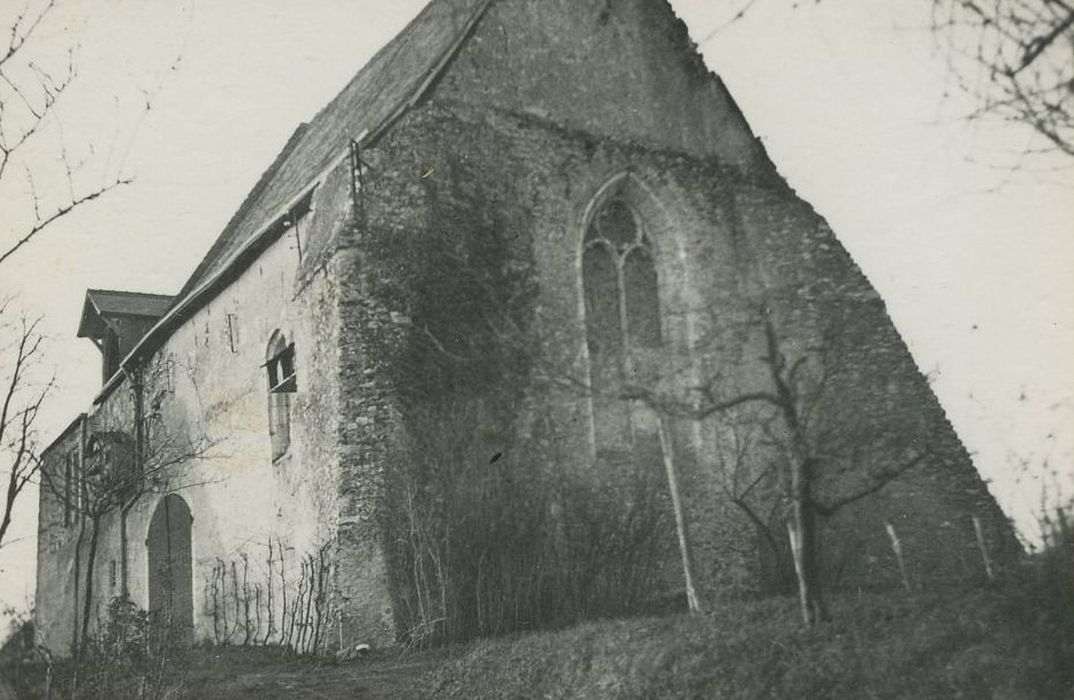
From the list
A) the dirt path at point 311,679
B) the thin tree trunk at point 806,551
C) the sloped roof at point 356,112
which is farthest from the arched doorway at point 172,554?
the thin tree trunk at point 806,551

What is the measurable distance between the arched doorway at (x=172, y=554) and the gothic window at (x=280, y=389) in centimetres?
470

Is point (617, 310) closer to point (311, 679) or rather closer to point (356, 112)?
Result: point (356, 112)

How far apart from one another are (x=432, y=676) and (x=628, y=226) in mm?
7406

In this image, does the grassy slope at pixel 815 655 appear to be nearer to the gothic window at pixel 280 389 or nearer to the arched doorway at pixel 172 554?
the gothic window at pixel 280 389

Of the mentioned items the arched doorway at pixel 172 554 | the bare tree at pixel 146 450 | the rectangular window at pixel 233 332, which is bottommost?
the arched doorway at pixel 172 554

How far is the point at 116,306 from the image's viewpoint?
23.0m

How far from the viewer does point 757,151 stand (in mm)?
15609

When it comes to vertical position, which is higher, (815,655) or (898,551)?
(898,551)

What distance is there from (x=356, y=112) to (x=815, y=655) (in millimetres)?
12684

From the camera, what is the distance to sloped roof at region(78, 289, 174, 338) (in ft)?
75.2

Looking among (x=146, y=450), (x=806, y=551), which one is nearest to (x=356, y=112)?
(x=146, y=450)

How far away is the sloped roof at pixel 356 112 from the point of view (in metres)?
14.0

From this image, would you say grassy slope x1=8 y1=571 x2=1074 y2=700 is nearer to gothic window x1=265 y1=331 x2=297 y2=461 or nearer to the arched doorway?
gothic window x1=265 y1=331 x2=297 y2=461

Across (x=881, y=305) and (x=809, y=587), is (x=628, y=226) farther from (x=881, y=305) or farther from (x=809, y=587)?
(x=809, y=587)
